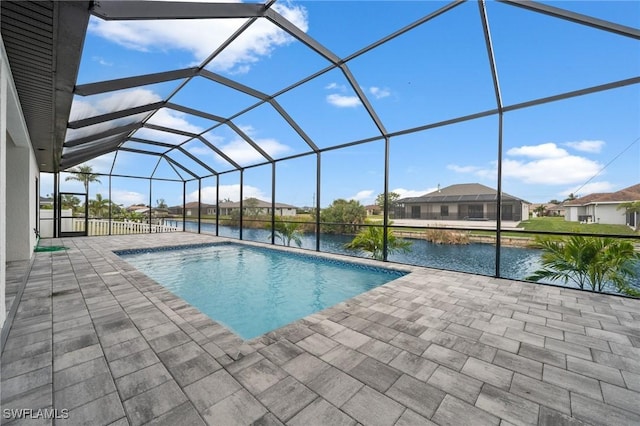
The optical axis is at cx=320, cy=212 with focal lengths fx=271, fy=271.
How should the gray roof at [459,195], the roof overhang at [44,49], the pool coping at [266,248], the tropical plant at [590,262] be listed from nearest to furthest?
the roof overhang at [44,49] < the pool coping at [266,248] < the tropical plant at [590,262] < the gray roof at [459,195]

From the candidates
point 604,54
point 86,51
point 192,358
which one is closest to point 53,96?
point 86,51

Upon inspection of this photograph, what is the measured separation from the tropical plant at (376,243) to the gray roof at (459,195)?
52.0 feet

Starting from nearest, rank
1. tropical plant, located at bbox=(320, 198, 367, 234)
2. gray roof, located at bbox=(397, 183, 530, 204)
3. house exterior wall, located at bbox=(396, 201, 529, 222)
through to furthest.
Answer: house exterior wall, located at bbox=(396, 201, 529, 222) < tropical plant, located at bbox=(320, 198, 367, 234) < gray roof, located at bbox=(397, 183, 530, 204)

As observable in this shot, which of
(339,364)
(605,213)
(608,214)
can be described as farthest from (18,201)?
(605,213)

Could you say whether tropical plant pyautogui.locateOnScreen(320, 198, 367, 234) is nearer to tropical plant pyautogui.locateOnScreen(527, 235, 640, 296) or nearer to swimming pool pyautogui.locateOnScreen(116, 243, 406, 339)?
swimming pool pyautogui.locateOnScreen(116, 243, 406, 339)

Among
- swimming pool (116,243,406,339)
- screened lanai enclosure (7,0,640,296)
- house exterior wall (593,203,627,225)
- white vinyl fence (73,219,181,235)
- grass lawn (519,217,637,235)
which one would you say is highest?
screened lanai enclosure (7,0,640,296)

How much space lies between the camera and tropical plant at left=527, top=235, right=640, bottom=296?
12.8 feet

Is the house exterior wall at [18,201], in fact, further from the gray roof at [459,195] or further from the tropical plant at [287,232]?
the gray roof at [459,195]

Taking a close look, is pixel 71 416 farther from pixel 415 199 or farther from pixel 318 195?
pixel 415 199

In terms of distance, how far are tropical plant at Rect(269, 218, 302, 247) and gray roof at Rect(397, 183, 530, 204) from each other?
52.5 ft

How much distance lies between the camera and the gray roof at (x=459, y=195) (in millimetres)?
20172

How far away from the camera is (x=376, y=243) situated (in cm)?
650

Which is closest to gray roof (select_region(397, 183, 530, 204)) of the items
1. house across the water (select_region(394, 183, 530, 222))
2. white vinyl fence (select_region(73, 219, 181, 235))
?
house across the water (select_region(394, 183, 530, 222))

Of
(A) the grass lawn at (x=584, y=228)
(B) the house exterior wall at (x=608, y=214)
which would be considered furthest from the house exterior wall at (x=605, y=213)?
(A) the grass lawn at (x=584, y=228)
